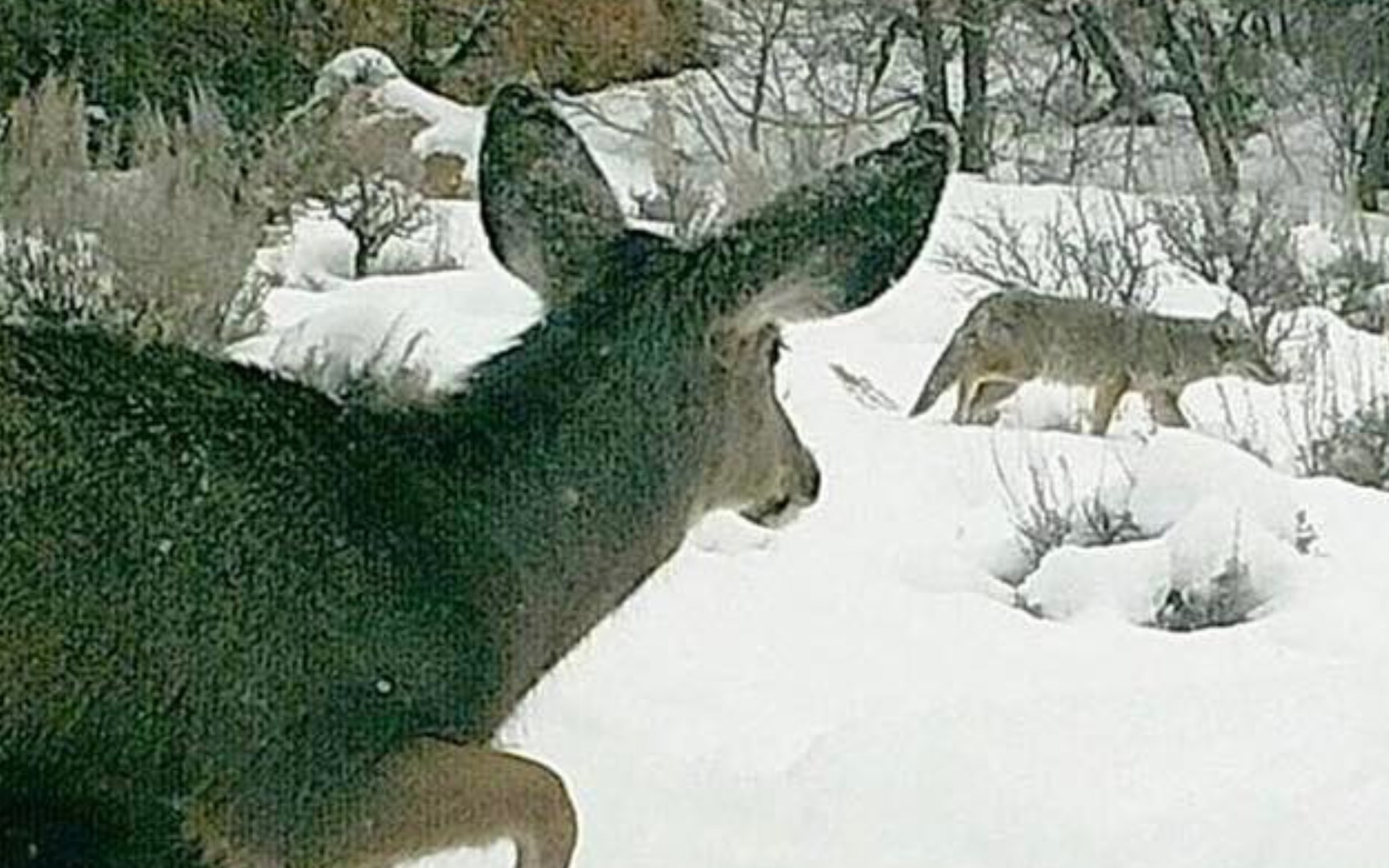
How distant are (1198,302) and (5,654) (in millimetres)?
12115

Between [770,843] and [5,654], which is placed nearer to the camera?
[5,654]

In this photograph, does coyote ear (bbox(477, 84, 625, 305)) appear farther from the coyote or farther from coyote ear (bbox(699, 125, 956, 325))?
the coyote

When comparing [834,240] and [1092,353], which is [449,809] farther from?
[1092,353]

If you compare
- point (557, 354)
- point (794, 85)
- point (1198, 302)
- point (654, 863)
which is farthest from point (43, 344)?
point (794, 85)

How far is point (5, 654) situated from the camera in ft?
11.6

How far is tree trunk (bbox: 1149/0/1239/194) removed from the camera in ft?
68.3

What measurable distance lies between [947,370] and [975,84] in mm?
8987

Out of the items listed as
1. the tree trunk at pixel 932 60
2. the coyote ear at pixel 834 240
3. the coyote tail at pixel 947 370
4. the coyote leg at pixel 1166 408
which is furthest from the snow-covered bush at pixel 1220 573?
the tree trunk at pixel 932 60

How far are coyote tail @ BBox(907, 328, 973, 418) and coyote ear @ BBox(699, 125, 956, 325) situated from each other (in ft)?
25.0

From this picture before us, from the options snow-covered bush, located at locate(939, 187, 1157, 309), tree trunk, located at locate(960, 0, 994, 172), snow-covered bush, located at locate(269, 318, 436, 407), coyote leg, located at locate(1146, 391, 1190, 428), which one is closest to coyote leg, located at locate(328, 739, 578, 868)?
snow-covered bush, located at locate(269, 318, 436, 407)

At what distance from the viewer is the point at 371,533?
152 inches

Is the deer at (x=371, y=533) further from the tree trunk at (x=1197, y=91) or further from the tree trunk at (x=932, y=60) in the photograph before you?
the tree trunk at (x=1197, y=91)

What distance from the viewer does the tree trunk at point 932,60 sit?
19875 millimetres

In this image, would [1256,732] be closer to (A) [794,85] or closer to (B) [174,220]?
(B) [174,220]
